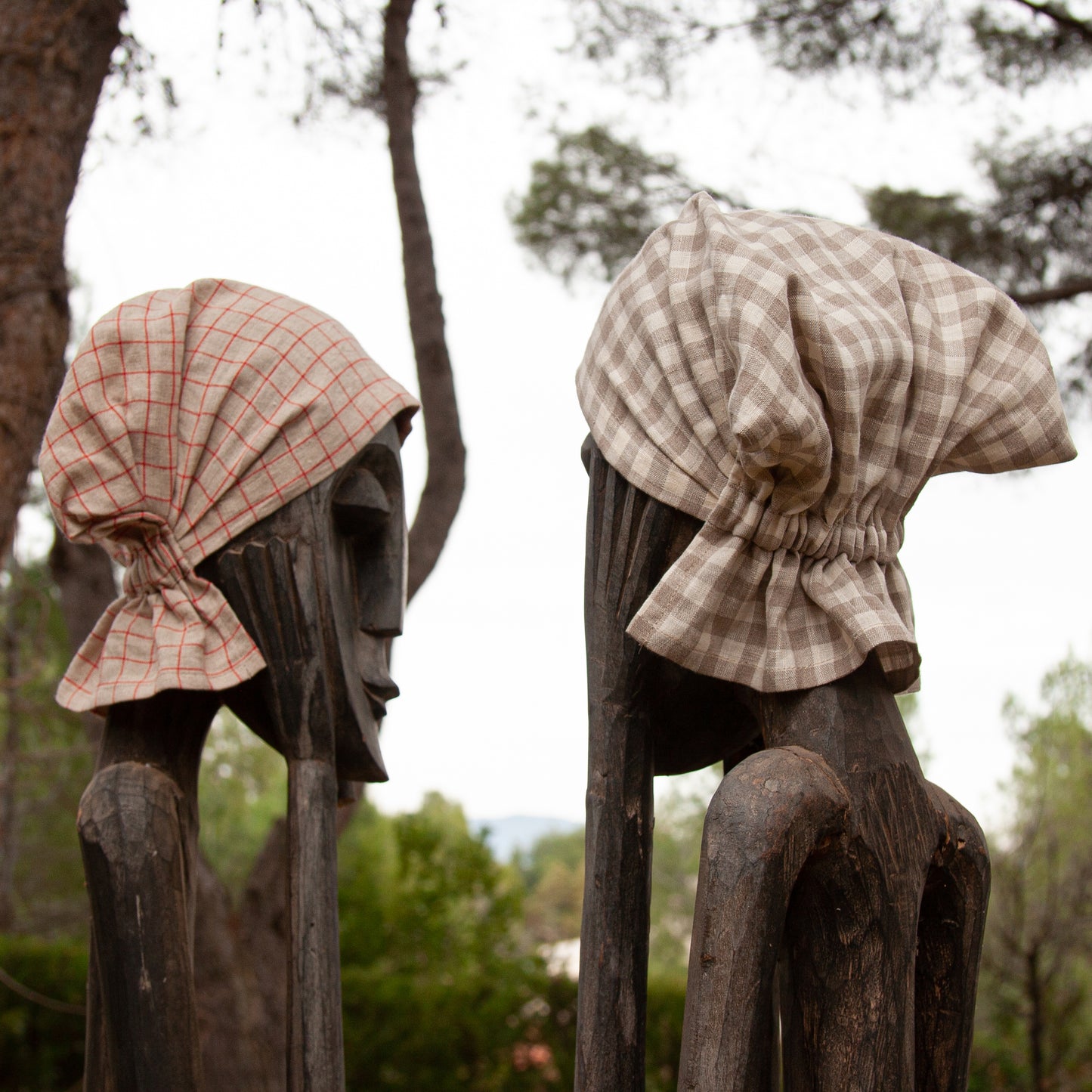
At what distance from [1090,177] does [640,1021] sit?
3.92 m

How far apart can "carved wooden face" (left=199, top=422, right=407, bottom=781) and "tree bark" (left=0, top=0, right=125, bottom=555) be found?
190 centimetres

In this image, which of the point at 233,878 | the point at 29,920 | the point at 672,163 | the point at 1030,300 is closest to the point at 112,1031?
the point at 1030,300

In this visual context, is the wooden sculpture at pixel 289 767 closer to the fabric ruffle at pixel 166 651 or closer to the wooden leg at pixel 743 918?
the fabric ruffle at pixel 166 651

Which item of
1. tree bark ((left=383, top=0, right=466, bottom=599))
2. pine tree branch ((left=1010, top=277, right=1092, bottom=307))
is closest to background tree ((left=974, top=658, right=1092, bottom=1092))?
pine tree branch ((left=1010, top=277, right=1092, bottom=307))

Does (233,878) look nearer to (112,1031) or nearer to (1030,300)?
(1030,300)

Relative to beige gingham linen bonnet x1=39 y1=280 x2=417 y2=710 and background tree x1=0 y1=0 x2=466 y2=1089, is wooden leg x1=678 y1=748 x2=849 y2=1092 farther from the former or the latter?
background tree x1=0 y1=0 x2=466 y2=1089

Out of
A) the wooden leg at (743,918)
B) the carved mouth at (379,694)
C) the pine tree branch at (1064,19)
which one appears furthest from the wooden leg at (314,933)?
the pine tree branch at (1064,19)

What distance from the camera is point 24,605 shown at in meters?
10.0

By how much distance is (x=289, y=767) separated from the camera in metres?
1.83

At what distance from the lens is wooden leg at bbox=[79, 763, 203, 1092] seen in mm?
1624

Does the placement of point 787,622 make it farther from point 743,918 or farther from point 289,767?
point 289,767

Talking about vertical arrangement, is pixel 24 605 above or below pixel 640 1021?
above

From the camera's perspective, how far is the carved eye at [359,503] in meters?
1.88

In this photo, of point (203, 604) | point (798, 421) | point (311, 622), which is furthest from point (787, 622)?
point (203, 604)
